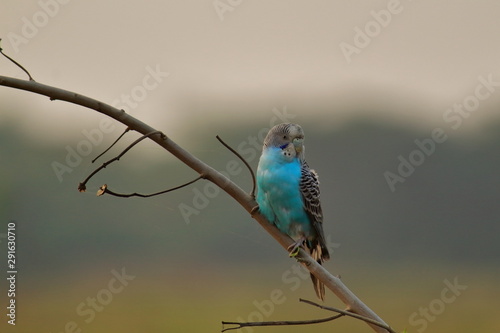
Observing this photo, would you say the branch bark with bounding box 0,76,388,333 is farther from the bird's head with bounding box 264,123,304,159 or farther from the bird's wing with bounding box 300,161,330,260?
the bird's wing with bounding box 300,161,330,260

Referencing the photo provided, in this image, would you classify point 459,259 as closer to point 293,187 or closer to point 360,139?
point 360,139

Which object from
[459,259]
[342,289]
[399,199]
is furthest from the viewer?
[459,259]

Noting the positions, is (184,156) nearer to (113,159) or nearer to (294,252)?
(113,159)

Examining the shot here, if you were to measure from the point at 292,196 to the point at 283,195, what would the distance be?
0.06 metres

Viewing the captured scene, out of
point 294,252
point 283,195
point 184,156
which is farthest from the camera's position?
point 283,195

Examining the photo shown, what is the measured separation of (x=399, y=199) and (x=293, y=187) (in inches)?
751

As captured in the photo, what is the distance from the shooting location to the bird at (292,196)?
2.81 m

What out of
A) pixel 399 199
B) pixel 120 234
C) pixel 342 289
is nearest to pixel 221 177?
pixel 342 289

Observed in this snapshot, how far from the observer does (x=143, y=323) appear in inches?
774

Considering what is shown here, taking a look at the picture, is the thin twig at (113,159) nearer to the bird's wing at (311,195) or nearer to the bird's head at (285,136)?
the bird's head at (285,136)

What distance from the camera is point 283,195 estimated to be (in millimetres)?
2975

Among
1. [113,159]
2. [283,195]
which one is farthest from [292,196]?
[113,159]

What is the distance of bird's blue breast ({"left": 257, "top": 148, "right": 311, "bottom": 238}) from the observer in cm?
286

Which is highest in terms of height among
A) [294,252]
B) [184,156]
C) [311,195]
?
[311,195]
